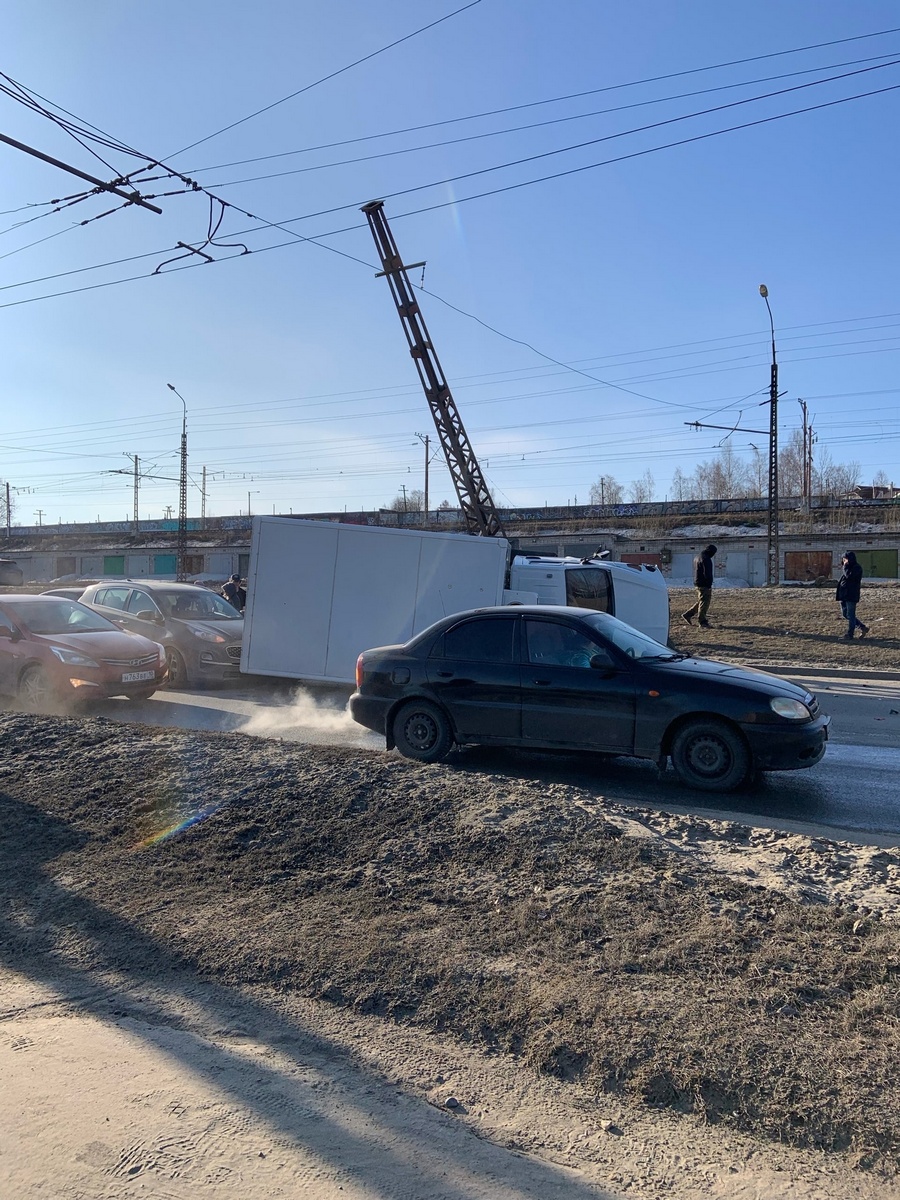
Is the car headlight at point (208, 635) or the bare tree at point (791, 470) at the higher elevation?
the bare tree at point (791, 470)

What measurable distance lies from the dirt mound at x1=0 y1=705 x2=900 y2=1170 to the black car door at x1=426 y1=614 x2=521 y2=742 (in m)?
1.43

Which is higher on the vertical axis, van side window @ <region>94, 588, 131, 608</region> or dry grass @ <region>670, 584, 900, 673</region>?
van side window @ <region>94, 588, 131, 608</region>

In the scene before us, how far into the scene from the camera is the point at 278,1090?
2965 mm

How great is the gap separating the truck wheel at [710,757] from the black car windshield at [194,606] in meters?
9.42

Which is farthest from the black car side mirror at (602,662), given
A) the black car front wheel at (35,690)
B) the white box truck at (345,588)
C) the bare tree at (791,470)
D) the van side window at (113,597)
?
the bare tree at (791,470)

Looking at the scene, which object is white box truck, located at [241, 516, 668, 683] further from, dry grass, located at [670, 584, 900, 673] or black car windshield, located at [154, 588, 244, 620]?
dry grass, located at [670, 584, 900, 673]

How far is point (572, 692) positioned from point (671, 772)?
4.03ft

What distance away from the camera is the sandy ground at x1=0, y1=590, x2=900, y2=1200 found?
2508 millimetres

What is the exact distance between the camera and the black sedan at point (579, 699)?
7.09 meters

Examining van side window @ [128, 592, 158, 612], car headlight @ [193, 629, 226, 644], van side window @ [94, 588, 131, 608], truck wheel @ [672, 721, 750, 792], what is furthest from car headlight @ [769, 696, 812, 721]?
van side window @ [94, 588, 131, 608]

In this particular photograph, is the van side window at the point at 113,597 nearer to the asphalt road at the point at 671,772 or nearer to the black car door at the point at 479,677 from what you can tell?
the asphalt road at the point at 671,772

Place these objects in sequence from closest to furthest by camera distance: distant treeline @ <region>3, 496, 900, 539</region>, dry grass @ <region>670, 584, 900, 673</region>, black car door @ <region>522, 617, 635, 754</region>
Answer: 1. black car door @ <region>522, 617, 635, 754</region>
2. dry grass @ <region>670, 584, 900, 673</region>
3. distant treeline @ <region>3, 496, 900, 539</region>

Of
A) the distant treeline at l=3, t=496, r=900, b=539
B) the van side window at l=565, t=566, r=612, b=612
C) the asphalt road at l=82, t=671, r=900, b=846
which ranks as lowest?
the asphalt road at l=82, t=671, r=900, b=846

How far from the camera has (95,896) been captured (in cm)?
466
